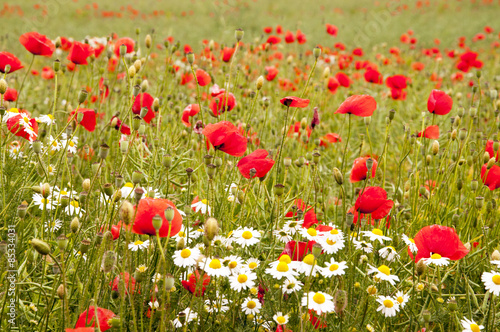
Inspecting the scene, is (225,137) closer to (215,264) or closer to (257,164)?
(257,164)

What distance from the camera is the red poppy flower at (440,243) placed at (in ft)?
4.48

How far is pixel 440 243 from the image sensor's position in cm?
138

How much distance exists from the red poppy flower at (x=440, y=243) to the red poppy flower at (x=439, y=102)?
81 cm

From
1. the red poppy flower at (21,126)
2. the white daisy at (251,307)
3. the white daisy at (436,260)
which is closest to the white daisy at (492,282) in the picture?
the white daisy at (436,260)

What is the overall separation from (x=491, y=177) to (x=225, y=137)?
1205 mm

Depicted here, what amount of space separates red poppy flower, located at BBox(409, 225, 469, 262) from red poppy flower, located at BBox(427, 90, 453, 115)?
31.9 inches

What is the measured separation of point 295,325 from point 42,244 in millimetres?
792

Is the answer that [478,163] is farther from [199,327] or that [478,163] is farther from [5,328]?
[5,328]

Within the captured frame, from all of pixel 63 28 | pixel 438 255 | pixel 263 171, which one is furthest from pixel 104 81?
pixel 63 28

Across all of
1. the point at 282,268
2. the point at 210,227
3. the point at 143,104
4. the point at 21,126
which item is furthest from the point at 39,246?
the point at 143,104

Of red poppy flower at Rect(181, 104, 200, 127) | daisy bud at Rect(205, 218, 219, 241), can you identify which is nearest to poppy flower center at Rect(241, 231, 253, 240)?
daisy bud at Rect(205, 218, 219, 241)

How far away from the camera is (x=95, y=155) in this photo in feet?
8.39

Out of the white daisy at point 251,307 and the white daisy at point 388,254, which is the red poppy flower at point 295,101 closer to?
the white daisy at point 388,254

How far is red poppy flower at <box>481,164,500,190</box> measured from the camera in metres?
1.89
